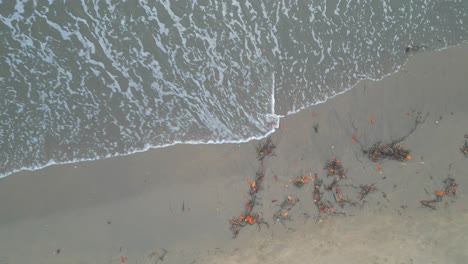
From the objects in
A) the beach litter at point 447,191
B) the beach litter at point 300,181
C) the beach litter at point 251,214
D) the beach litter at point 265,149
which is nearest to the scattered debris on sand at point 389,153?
the beach litter at point 447,191

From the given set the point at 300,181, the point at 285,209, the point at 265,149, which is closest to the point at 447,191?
the point at 300,181

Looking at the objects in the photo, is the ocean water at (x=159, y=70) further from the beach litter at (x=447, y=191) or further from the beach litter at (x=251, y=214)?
the beach litter at (x=447, y=191)

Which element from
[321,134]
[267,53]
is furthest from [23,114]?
[321,134]

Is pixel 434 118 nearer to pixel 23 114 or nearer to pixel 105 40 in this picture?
pixel 105 40

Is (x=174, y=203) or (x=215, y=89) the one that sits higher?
(x=215, y=89)

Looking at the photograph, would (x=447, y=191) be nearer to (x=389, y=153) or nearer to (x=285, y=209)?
(x=389, y=153)

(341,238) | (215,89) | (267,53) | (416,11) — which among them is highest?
(416,11)

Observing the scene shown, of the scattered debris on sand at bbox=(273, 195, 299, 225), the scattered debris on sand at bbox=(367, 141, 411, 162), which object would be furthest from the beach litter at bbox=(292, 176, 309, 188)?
the scattered debris on sand at bbox=(367, 141, 411, 162)
